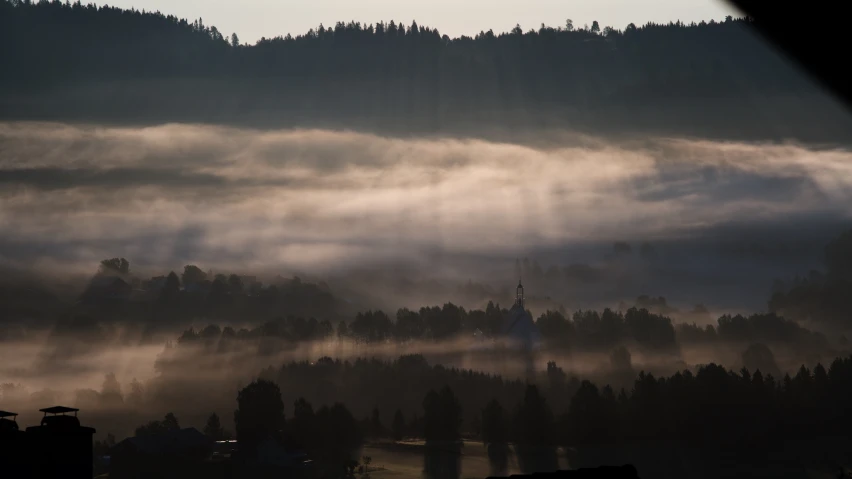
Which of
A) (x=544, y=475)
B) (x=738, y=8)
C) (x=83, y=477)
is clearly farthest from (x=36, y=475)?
(x=738, y=8)

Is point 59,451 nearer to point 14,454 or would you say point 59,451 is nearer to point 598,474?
point 14,454

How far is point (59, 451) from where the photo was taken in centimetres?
5034

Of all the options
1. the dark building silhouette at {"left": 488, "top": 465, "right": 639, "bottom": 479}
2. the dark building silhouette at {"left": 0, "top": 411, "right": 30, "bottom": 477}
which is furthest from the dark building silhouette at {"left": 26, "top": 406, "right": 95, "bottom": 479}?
the dark building silhouette at {"left": 488, "top": 465, "right": 639, "bottom": 479}

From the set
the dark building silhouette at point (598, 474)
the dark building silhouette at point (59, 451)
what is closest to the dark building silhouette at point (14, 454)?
the dark building silhouette at point (59, 451)

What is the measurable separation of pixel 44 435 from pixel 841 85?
49.3 metres

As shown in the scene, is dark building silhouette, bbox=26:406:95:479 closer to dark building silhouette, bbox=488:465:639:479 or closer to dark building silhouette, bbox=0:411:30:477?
dark building silhouette, bbox=0:411:30:477

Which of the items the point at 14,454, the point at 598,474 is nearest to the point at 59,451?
the point at 14,454

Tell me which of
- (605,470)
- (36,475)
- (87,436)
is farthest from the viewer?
(87,436)

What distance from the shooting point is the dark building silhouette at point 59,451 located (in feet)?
162

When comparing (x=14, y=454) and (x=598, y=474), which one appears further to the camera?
(x=14, y=454)

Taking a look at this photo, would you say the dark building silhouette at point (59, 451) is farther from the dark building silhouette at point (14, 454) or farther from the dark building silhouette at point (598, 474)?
the dark building silhouette at point (598, 474)

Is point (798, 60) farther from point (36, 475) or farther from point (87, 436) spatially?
point (87, 436)

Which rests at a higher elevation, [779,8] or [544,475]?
[779,8]

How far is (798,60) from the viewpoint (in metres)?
6.13
